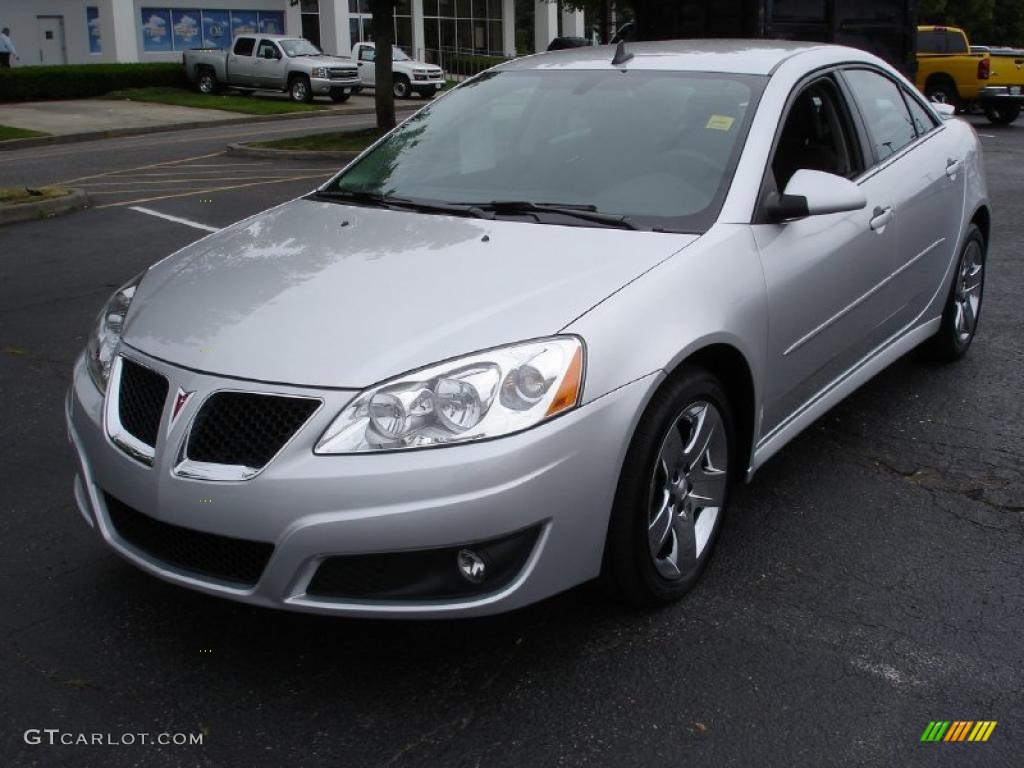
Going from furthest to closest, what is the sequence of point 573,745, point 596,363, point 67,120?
point 67,120
point 596,363
point 573,745

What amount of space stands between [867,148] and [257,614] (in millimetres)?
3019

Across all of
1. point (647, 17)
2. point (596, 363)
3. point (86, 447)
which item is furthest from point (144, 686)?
point (647, 17)

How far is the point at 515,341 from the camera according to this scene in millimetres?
3072

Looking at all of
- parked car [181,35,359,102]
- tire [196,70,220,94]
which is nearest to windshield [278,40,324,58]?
parked car [181,35,359,102]

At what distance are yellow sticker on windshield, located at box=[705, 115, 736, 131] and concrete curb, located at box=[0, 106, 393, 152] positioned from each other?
18.9 meters

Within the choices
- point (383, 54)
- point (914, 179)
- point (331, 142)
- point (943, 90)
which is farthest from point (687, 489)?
point (943, 90)

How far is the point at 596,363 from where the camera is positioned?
3092 millimetres

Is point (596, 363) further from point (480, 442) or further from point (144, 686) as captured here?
point (144, 686)

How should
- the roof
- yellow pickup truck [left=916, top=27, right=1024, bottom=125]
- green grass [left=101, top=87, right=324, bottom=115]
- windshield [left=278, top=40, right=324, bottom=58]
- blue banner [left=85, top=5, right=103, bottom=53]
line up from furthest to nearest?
blue banner [left=85, top=5, right=103, bottom=53] → windshield [left=278, top=40, right=324, bottom=58] → green grass [left=101, top=87, right=324, bottom=115] → yellow pickup truck [left=916, top=27, right=1024, bottom=125] → the roof

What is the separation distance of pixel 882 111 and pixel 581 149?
1.62 m

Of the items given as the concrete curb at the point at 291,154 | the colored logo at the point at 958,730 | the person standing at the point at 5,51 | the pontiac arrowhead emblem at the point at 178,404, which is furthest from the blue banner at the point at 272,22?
the colored logo at the point at 958,730

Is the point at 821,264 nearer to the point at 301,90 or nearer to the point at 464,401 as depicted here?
the point at 464,401

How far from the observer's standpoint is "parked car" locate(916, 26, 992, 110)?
23.6 m

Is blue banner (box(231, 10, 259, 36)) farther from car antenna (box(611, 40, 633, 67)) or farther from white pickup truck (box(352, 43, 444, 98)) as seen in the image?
car antenna (box(611, 40, 633, 67))
